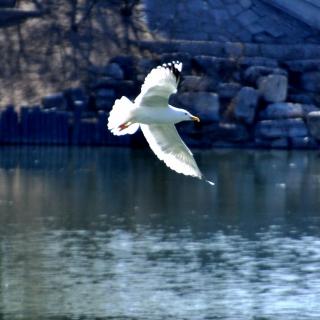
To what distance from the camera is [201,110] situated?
3919 cm

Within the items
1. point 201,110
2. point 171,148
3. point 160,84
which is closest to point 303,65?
point 201,110

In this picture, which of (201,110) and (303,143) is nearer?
→ (201,110)

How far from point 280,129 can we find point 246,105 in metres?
0.98

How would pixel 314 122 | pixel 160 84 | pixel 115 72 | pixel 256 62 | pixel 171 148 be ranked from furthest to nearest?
pixel 256 62 < pixel 115 72 < pixel 314 122 < pixel 171 148 < pixel 160 84

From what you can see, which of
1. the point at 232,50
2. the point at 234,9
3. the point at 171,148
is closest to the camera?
the point at 171,148

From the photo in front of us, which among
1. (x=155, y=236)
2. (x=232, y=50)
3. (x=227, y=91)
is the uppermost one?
(x=232, y=50)

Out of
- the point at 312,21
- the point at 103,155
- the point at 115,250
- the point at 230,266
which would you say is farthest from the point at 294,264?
the point at 312,21

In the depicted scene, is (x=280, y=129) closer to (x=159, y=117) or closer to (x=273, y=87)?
(x=273, y=87)

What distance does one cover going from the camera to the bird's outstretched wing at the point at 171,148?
15.4m

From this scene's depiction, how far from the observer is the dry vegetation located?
132 feet

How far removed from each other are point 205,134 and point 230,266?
47.5 ft

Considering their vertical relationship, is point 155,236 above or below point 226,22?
below

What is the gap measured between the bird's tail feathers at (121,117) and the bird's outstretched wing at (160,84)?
0.35ft

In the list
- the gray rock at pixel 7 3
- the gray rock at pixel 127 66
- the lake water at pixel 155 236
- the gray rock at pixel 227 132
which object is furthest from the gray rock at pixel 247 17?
the gray rock at pixel 7 3
